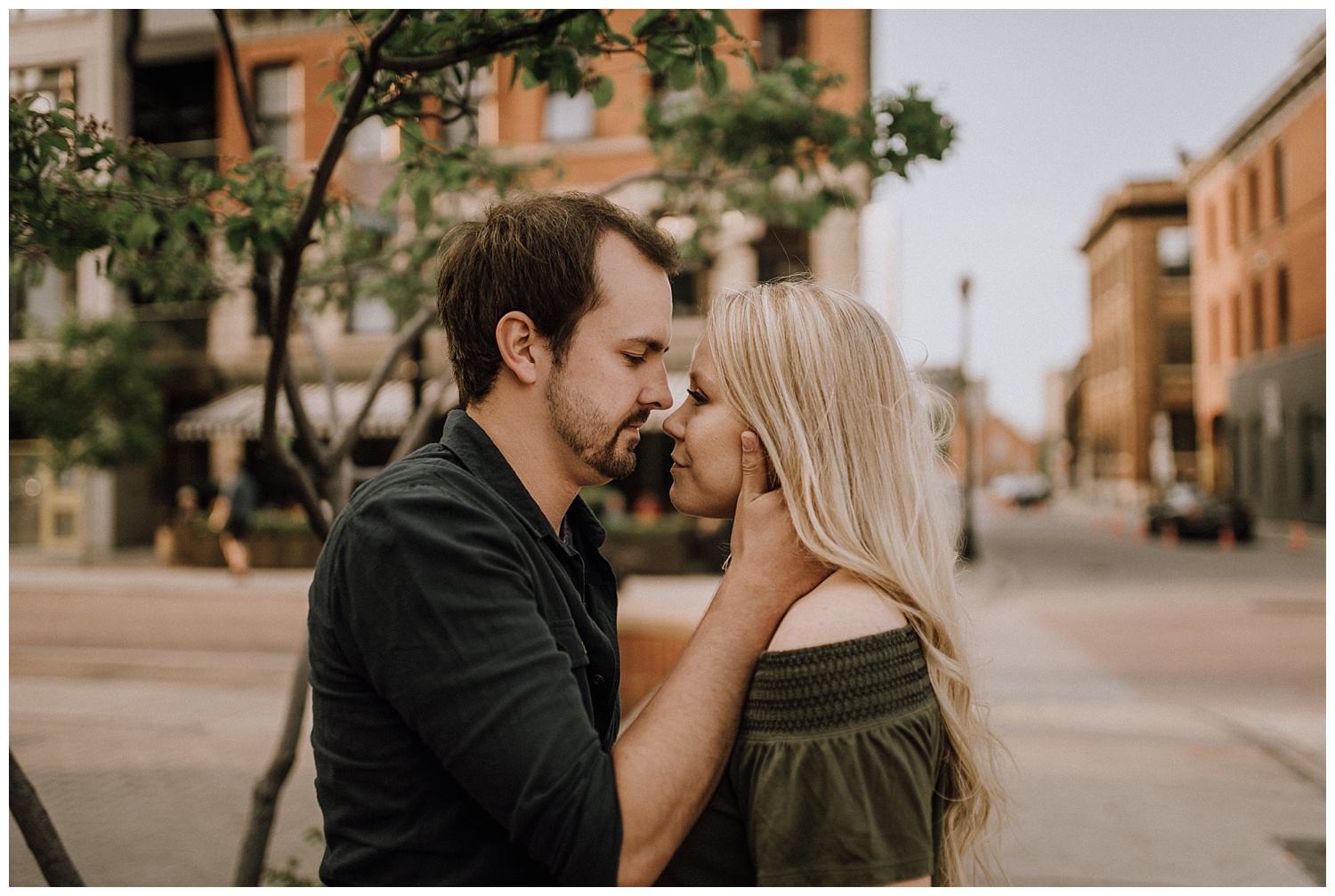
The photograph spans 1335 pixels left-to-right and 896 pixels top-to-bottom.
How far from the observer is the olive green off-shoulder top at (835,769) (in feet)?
4.61

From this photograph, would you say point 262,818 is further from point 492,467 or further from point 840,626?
point 840,626

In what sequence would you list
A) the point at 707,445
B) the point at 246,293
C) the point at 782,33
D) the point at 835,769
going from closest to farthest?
the point at 835,769
the point at 707,445
the point at 246,293
the point at 782,33

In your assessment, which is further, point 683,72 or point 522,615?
point 683,72

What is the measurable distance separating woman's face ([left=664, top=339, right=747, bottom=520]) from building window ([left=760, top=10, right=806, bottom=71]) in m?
17.4

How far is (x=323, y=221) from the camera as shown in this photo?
10.2ft

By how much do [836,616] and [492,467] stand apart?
581 mm

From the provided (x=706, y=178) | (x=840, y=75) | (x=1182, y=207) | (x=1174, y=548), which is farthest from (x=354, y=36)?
(x=1182, y=207)

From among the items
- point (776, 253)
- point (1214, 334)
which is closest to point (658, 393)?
point (776, 253)

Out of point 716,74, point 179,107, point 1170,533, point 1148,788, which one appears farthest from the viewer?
point 1170,533

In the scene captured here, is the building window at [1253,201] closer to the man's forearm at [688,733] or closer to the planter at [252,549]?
the planter at [252,549]

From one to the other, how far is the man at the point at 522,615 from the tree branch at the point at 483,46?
2.64 feet

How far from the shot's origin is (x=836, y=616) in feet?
5.02

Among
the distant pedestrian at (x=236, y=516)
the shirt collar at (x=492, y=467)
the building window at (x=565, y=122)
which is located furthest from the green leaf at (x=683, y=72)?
the building window at (x=565, y=122)

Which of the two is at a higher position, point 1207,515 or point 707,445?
point 707,445
